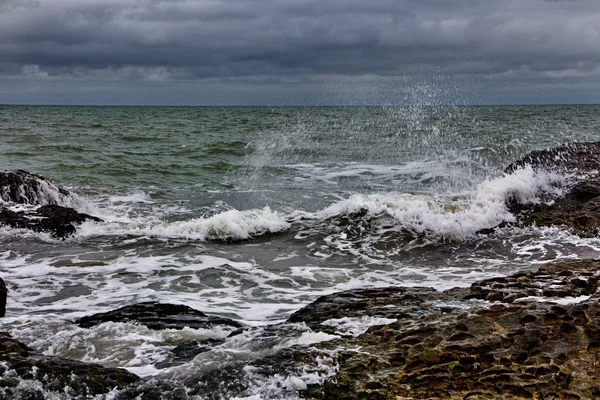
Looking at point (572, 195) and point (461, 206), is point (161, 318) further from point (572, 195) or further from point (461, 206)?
point (572, 195)

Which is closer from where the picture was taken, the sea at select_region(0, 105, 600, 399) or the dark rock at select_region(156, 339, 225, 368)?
the dark rock at select_region(156, 339, 225, 368)

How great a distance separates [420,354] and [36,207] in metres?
8.41

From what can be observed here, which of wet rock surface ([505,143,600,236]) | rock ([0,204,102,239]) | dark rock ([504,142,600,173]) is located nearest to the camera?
wet rock surface ([505,143,600,236])

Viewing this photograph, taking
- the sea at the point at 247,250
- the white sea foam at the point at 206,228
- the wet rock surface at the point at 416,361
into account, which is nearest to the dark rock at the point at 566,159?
the sea at the point at 247,250

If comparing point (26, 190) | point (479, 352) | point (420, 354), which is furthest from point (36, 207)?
point (479, 352)

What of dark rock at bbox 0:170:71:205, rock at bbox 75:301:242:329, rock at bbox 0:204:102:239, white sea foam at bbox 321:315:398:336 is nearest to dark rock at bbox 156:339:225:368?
rock at bbox 75:301:242:329

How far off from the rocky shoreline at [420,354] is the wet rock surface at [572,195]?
4.16 meters

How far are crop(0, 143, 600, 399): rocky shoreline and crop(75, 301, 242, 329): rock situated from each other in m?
0.02

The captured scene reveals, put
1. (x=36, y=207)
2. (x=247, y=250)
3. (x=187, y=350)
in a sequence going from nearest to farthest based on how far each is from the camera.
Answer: (x=187, y=350) → (x=247, y=250) → (x=36, y=207)

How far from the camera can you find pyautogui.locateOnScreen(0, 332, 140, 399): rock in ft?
12.0

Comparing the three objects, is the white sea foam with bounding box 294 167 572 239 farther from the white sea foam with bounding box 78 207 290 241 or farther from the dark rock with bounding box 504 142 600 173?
the white sea foam with bounding box 78 207 290 241

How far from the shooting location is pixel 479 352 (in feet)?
12.6

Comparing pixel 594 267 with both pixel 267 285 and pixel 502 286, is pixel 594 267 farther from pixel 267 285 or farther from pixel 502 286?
pixel 267 285

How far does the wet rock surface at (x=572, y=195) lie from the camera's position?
30.3 ft
